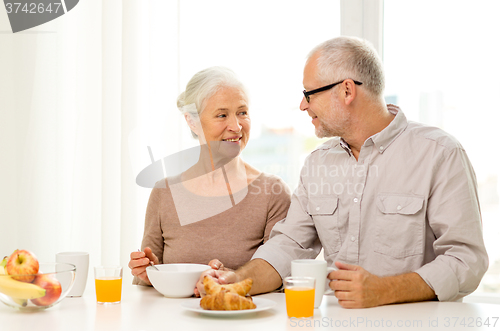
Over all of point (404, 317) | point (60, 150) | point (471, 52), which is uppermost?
point (471, 52)

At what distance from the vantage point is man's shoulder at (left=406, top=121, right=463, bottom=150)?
1.47 meters

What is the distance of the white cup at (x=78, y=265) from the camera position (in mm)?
1311

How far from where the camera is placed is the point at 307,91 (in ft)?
5.41

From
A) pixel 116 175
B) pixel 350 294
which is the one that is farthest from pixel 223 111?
pixel 350 294

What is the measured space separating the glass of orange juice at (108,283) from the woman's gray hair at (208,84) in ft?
2.42

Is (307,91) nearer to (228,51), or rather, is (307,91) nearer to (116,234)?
(228,51)

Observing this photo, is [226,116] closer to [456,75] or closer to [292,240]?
[292,240]

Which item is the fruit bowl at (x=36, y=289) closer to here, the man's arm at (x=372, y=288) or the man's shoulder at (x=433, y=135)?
the man's arm at (x=372, y=288)

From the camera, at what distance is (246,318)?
1080 mm

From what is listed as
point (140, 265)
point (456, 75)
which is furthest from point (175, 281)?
point (456, 75)

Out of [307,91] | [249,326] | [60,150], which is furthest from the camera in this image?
[60,150]

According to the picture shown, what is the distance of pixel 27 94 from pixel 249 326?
1.47 m

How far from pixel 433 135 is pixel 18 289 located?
118 cm

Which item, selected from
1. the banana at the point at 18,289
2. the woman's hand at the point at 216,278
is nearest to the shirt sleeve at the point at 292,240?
the woman's hand at the point at 216,278
